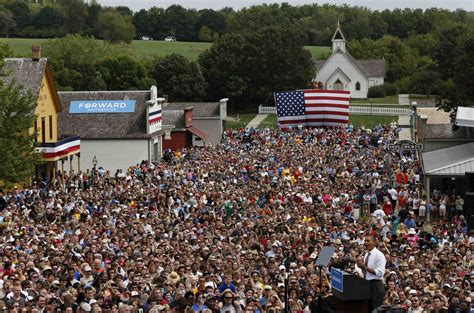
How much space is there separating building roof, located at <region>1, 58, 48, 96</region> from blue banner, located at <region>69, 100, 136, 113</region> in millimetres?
9996

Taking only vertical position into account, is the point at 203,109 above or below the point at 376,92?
below

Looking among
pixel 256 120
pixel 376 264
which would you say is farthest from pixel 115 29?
pixel 376 264

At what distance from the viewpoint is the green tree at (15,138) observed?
163 feet

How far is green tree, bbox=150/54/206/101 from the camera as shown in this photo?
118 meters

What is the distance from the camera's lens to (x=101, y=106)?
241ft

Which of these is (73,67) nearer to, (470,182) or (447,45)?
(447,45)

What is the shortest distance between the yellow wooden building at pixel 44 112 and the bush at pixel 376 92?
7775 centimetres

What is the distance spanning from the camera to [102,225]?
34.4 m

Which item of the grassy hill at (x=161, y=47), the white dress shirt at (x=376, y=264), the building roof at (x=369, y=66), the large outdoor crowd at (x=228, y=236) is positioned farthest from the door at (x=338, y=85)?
the white dress shirt at (x=376, y=264)

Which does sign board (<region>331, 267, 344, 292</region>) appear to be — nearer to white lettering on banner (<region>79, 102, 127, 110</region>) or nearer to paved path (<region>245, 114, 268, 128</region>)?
white lettering on banner (<region>79, 102, 127, 110</region>)

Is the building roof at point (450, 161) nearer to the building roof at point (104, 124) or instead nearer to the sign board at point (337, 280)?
the building roof at point (104, 124)

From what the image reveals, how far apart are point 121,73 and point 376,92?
34.2 meters

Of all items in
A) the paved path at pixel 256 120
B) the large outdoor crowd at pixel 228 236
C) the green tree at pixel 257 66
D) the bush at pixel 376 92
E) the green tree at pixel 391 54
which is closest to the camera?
the large outdoor crowd at pixel 228 236

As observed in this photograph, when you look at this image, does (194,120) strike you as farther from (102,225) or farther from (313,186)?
(102,225)
